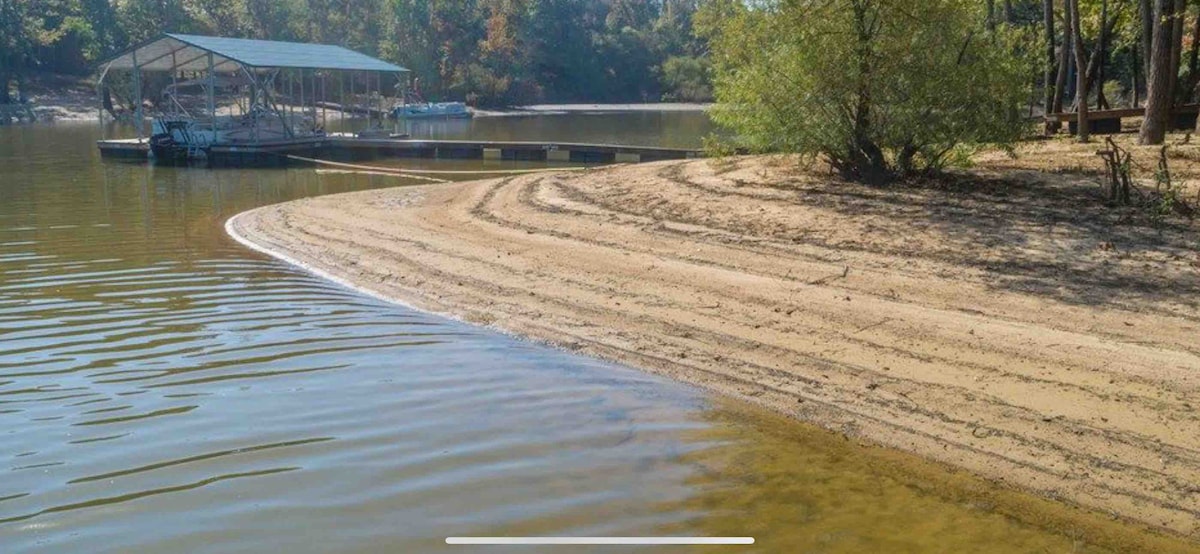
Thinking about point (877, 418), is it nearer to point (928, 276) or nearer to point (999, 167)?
point (928, 276)

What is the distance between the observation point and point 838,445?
22.8ft

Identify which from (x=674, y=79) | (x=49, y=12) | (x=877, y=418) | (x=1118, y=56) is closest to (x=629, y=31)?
(x=674, y=79)

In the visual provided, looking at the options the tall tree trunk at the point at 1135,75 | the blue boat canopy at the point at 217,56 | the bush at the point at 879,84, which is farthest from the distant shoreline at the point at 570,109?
the bush at the point at 879,84

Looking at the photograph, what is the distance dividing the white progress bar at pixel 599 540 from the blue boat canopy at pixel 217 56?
31.4m

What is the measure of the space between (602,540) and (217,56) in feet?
115

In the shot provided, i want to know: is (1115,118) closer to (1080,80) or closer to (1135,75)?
(1080,80)

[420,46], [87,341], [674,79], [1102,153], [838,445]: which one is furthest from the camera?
[674,79]

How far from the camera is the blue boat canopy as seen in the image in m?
34.3

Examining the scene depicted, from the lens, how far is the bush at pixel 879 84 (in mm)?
13734

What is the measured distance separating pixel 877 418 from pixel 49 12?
85323mm

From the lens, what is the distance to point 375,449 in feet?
21.9

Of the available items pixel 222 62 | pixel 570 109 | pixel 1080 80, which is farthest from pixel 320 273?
pixel 570 109

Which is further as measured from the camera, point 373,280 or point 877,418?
point 373,280

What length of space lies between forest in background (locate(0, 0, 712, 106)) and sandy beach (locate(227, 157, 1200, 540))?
57.9 m
